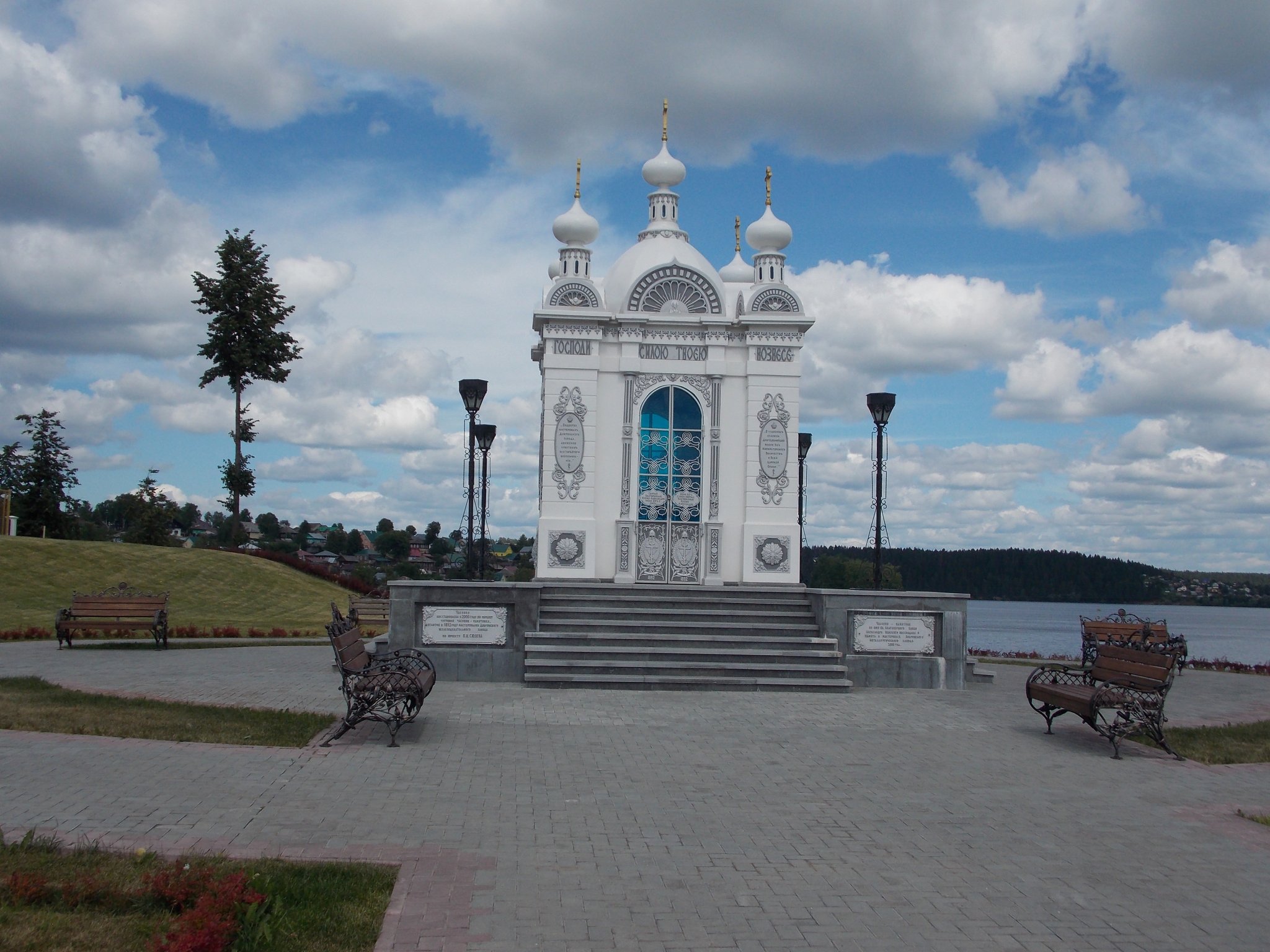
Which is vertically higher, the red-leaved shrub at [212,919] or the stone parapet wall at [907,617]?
the stone parapet wall at [907,617]

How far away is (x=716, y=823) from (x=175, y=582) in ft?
83.5

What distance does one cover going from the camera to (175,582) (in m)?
29.8

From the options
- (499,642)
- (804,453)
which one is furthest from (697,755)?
(804,453)

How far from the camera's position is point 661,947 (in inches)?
218

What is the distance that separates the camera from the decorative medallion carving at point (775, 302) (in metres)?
19.9

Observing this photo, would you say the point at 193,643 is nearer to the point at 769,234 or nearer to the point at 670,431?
the point at 670,431

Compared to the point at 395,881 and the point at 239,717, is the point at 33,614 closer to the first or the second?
the point at 239,717

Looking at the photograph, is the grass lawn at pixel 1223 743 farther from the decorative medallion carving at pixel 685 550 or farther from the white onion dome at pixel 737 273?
the white onion dome at pixel 737 273

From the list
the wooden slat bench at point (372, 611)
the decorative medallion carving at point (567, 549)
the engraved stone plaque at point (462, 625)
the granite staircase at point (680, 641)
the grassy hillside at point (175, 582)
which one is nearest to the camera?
the granite staircase at point (680, 641)

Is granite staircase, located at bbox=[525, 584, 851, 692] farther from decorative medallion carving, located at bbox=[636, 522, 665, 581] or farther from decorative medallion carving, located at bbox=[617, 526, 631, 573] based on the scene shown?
decorative medallion carving, located at bbox=[636, 522, 665, 581]

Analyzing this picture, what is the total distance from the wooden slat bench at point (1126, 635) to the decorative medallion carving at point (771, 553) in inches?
201

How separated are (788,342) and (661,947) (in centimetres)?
1520

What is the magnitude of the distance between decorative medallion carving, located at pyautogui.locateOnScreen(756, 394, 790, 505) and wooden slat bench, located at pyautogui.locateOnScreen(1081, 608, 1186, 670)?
5.70m

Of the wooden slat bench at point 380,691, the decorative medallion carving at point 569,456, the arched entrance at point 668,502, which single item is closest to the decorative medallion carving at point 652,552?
the arched entrance at point 668,502
